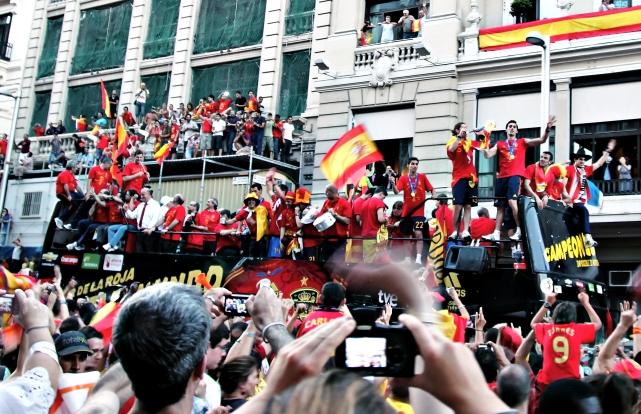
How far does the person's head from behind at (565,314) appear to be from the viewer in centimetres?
668

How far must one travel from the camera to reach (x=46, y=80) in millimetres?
30688

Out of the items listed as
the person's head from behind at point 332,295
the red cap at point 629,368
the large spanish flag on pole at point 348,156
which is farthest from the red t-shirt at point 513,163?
the person's head from behind at point 332,295

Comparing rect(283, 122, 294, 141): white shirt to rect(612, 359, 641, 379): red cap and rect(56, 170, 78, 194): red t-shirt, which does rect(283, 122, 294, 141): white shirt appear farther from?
rect(612, 359, 641, 379): red cap

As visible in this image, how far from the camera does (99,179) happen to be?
15.9 metres

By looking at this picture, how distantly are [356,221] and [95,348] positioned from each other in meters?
8.00

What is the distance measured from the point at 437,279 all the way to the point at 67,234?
28.7ft

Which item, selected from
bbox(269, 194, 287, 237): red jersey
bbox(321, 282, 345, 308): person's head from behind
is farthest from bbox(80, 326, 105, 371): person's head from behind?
bbox(269, 194, 287, 237): red jersey

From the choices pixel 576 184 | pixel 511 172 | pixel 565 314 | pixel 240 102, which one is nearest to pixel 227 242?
pixel 511 172

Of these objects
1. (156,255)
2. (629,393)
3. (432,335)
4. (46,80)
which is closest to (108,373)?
(432,335)

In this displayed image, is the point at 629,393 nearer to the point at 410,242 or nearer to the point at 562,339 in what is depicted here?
the point at 562,339

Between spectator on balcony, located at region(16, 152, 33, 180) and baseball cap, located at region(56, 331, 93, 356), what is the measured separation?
82.1 ft

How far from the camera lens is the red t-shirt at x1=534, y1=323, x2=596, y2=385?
256 inches

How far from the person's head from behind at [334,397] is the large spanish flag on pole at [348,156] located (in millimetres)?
8733

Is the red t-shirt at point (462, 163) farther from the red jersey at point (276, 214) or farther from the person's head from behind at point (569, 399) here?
the person's head from behind at point (569, 399)
